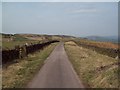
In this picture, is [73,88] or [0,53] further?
[0,53]

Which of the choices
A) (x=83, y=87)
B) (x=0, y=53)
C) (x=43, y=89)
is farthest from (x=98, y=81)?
(x=0, y=53)

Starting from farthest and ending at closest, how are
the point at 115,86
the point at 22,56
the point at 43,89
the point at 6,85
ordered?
the point at 22,56 < the point at 6,85 < the point at 115,86 < the point at 43,89

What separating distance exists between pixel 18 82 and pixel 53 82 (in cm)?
241

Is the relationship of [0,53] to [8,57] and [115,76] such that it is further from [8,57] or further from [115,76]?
[115,76]

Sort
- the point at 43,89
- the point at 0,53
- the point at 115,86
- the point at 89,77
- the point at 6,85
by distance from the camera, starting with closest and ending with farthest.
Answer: the point at 43,89, the point at 115,86, the point at 6,85, the point at 89,77, the point at 0,53

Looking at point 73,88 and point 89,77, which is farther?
point 89,77

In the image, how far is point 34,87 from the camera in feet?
49.5

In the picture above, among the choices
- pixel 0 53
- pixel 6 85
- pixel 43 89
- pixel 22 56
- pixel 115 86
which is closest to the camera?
pixel 43 89

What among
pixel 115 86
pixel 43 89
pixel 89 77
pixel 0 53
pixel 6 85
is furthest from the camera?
pixel 0 53

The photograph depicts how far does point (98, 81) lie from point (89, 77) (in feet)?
6.76

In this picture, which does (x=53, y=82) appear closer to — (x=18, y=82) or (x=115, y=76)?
(x=18, y=82)

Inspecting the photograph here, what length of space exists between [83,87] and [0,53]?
47.1 feet

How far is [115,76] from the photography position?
1742cm

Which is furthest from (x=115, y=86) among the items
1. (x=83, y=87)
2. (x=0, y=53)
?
(x=0, y=53)
